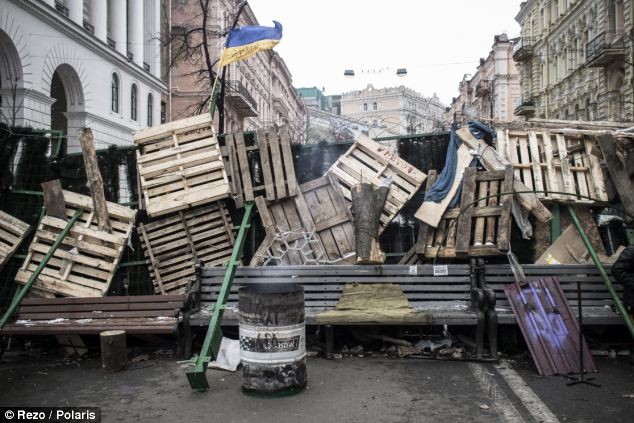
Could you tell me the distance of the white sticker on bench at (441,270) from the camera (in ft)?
22.0

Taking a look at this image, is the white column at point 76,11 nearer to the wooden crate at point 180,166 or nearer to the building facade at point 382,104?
the wooden crate at point 180,166

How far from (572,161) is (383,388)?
16.3ft

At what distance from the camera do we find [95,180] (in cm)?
824

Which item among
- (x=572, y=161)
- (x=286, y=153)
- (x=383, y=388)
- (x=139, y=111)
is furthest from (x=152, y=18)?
(x=383, y=388)

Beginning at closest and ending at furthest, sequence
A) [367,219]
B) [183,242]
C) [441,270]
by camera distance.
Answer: [441,270], [367,219], [183,242]

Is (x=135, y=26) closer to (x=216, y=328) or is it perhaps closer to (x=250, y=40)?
(x=250, y=40)

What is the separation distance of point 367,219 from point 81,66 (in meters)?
18.4

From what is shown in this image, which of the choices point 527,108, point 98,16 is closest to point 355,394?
point 98,16

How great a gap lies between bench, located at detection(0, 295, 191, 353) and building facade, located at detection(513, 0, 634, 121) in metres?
19.9

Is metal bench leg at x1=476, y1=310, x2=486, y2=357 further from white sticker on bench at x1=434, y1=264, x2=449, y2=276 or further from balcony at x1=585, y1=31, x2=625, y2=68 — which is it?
balcony at x1=585, y1=31, x2=625, y2=68

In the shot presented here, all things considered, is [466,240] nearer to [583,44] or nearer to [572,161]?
[572,161]

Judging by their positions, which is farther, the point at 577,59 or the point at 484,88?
the point at 484,88

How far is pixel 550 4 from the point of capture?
36312mm

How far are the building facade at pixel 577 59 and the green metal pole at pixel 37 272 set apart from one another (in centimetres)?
2016
